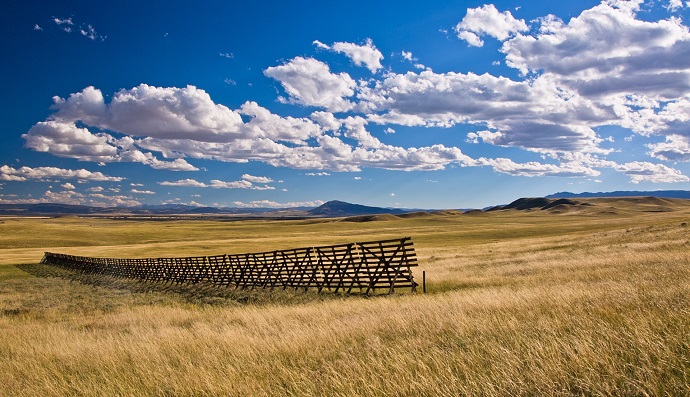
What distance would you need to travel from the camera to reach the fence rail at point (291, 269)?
2030 centimetres

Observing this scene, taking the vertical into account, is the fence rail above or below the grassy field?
below

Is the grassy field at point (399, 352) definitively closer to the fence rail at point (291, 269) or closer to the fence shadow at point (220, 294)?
the fence shadow at point (220, 294)

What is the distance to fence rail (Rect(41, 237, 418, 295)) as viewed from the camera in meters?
20.3

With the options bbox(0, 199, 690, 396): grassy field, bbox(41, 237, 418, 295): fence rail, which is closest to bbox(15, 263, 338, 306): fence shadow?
bbox(41, 237, 418, 295): fence rail

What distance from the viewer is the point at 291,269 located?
26766 millimetres

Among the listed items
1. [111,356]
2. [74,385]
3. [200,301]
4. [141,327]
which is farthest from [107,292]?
[74,385]

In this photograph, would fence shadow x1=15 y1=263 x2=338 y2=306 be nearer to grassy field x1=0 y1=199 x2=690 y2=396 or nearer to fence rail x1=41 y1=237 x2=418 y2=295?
fence rail x1=41 y1=237 x2=418 y2=295

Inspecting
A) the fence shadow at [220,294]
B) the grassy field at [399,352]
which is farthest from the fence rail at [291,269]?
the grassy field at [399,352]

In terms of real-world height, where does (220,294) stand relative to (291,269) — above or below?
below

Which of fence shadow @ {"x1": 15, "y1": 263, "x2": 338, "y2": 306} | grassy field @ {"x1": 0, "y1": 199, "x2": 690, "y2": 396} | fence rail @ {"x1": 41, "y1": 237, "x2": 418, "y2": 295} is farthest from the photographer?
fence rail @ {"x1": 41, "y1": 237, "x2": 418, "y2": 295}

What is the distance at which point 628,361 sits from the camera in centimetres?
459

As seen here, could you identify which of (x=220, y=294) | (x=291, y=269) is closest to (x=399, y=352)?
(x=220, y=294)

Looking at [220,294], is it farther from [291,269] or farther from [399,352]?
→ [399,352]

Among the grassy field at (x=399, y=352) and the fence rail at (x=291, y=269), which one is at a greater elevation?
the grassy field at (x=399, y=352)
